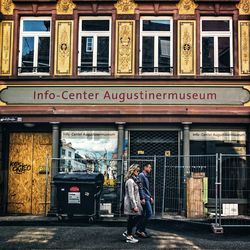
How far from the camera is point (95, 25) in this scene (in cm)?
1689

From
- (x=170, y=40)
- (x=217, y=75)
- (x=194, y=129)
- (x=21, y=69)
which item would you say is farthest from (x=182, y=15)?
(x=21, y=69)

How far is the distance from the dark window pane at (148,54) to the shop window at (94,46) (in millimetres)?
1142

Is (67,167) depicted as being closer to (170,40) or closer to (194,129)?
(194,129)

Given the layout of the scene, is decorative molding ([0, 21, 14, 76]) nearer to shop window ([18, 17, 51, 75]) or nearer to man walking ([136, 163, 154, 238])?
shop window ([18, 17, 51, 75])

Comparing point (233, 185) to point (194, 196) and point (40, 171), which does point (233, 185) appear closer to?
point (194, 196)

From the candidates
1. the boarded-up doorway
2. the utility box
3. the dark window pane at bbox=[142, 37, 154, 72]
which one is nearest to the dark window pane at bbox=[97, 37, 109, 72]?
the dark window pane at bbox=[142, 37, 154, 72]

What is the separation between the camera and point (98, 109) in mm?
16344

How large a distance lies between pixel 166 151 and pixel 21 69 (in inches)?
215

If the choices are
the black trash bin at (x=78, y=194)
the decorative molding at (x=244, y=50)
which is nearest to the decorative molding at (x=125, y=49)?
the decorative molding at (x=244, y=50)

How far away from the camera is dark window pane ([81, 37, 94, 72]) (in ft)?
54.9

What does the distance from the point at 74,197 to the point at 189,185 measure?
3.38 meters

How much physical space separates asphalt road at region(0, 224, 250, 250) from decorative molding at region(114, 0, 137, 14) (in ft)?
23.5

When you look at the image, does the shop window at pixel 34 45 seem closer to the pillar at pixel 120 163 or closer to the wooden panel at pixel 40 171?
the wooden panel at pixel 40 171

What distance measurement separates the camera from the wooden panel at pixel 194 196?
14818 millimetres
